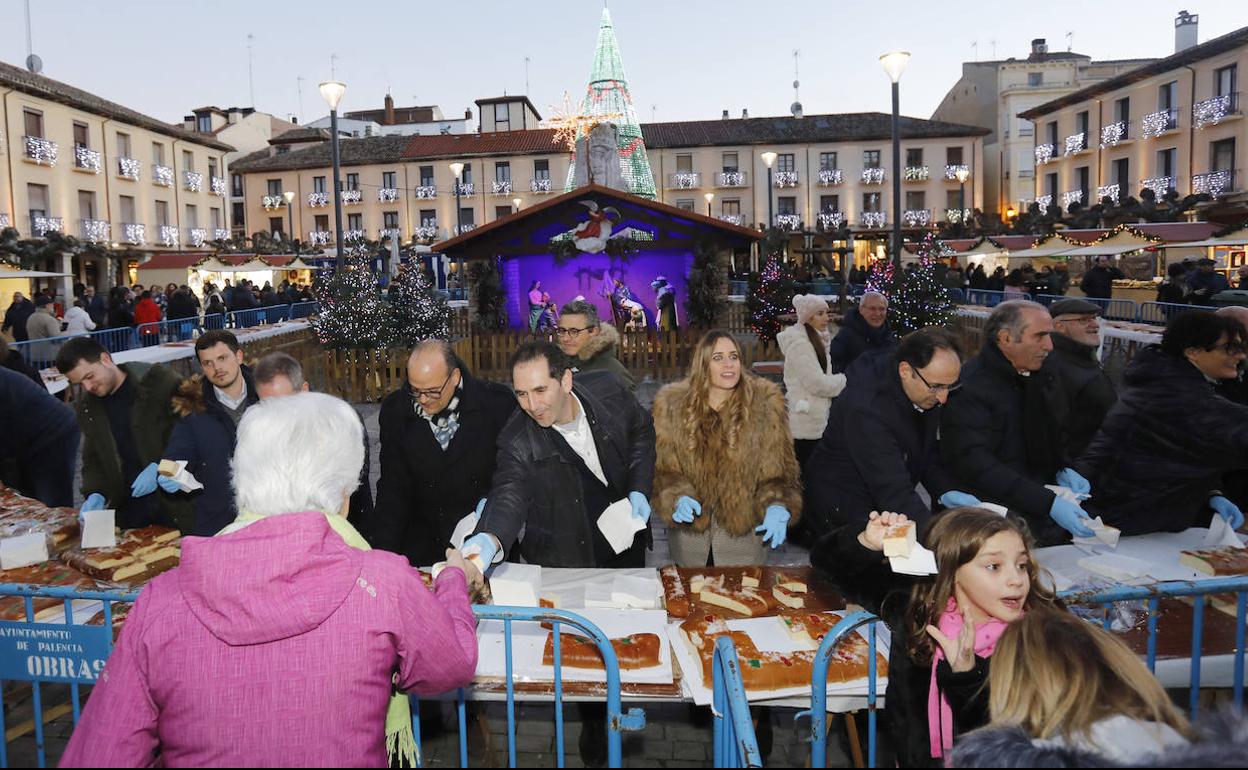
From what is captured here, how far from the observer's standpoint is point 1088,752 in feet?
5.19

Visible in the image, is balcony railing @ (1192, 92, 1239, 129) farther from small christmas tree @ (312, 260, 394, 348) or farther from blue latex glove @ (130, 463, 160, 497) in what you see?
blue latex glove @ (130, 463, 160, 497)

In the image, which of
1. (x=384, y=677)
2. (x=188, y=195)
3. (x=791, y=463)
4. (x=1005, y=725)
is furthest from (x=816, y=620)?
(x=188, y=195)

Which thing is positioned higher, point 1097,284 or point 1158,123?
point 1158,123

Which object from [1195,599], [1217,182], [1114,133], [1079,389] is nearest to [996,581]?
[1195,599]

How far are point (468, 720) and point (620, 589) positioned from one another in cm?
129

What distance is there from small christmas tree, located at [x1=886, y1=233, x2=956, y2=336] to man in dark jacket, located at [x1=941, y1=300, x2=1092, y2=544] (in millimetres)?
9310

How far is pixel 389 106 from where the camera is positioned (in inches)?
2452

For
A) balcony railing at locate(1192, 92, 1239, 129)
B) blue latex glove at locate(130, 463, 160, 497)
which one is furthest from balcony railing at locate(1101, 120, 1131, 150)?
blue latex glove at locate(130, 463, 160, 497)

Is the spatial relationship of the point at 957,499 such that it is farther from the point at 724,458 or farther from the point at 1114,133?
the point at 1114,133

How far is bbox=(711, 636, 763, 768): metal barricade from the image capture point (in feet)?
7.36

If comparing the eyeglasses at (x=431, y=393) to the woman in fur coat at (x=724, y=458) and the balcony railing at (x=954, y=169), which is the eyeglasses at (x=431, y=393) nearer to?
the woman in fur coat at (x=724, y=458)

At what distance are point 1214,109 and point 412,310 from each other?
31.3 m

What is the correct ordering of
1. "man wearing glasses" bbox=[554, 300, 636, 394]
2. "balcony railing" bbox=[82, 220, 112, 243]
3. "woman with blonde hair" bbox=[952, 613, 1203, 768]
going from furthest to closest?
1. "balcony railing" bbox=[82, 220, 112, 243]
2. "man wearing glasses" bbox=[554, 300, 636, 394]
3. "woman with blonde hair" bbox=[952, 613, 1203, 768]

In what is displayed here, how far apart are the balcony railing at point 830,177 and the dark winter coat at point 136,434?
4820cm
